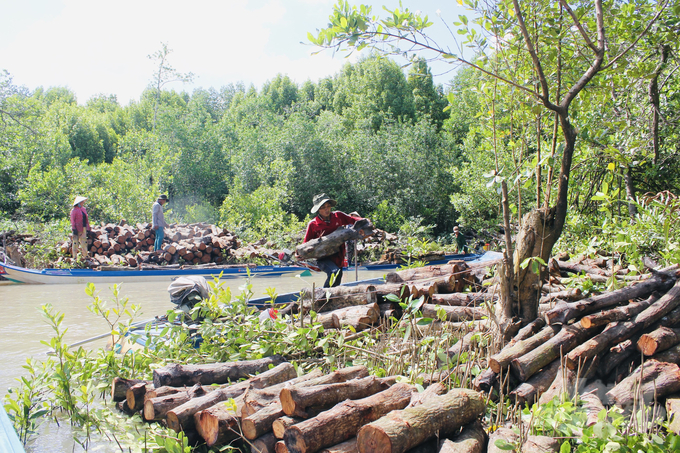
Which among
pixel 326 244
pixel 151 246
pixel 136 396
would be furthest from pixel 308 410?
pixel 151 246

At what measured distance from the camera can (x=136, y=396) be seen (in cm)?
339

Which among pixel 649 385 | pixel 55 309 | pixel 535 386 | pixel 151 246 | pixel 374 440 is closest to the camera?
pixel 374 440

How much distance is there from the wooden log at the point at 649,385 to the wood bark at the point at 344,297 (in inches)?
104

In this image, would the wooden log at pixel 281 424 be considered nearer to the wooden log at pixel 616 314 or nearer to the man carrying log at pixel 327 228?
the wooden log at pixel 616 314

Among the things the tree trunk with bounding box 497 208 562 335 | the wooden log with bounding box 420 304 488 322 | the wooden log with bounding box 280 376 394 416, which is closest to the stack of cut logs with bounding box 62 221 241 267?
the wooden log with bounding box 420 304 488 322

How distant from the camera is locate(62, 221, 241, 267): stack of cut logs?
14.1m

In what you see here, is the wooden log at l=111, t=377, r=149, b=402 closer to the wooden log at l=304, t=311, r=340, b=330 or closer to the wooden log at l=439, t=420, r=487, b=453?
the wooden log at l=304, t=311, r=340, b=330

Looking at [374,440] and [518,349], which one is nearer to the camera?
[374,440]

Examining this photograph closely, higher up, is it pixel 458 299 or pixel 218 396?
pixel 458 299

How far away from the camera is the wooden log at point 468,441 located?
7.76 ft

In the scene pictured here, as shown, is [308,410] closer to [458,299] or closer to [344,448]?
[344,448]

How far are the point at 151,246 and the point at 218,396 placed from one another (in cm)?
1336

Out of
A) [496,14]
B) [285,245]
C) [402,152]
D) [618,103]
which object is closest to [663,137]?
[618,103]

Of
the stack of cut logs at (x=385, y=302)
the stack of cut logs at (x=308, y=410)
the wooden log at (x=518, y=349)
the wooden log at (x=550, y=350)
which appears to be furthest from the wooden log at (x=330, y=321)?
the wooden log at (x=550, y=350)
